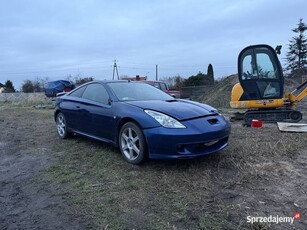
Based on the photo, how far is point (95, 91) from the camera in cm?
580

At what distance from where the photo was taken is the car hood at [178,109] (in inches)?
171

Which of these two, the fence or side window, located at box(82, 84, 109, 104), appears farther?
the fence

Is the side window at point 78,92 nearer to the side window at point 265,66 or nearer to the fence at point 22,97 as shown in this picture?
the side window at point 265,66

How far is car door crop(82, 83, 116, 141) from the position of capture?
16.7ft

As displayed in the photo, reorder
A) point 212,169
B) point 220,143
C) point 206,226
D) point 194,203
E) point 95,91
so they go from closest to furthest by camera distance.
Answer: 1. point 206,226
2. point 194,203
3. point 212,169
4. point 220,143
5. point 95,91

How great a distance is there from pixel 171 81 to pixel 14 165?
2842cm

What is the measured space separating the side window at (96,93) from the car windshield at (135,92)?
0.19 meters

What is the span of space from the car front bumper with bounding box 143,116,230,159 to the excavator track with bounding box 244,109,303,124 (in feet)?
17.0

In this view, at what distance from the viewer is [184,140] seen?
13.3ft

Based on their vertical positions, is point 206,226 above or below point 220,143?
below

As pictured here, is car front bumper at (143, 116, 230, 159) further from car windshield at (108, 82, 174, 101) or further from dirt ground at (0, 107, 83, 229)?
dirt ground at (0, 107, 83, 229)

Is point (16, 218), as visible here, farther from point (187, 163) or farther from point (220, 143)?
point (220, 143)

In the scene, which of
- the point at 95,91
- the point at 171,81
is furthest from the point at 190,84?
the point at 95,91

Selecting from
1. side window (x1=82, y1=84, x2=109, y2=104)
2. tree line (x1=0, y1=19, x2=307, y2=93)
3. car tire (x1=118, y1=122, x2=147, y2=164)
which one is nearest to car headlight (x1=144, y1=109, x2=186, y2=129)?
car tire (x1=118, y1=122, x2=147, y2=164)
